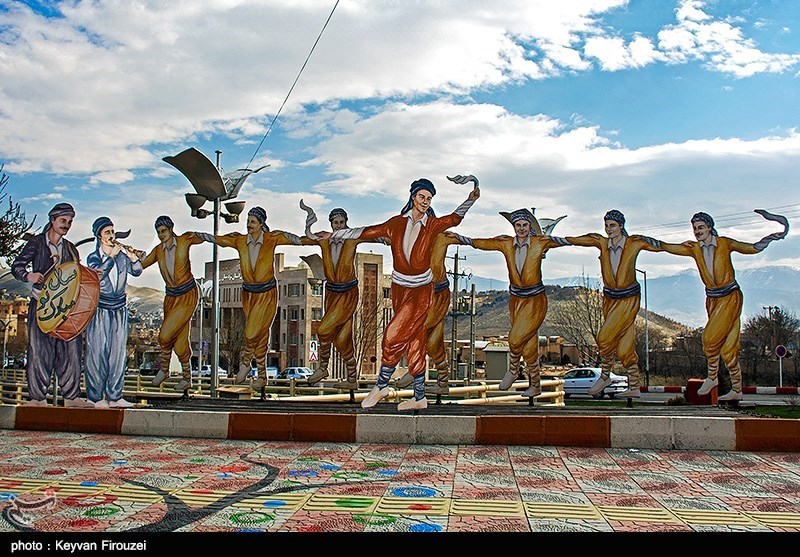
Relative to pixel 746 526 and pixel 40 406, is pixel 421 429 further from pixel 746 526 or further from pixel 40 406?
pixel 40 406

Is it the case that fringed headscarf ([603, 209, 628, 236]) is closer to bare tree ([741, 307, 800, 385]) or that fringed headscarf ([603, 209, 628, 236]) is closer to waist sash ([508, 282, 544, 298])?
waist sash ([508, 282, 544, 298])

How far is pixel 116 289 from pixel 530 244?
7.62 meters

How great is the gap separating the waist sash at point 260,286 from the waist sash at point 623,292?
648 cm

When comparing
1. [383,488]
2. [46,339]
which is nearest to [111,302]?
[46,339]

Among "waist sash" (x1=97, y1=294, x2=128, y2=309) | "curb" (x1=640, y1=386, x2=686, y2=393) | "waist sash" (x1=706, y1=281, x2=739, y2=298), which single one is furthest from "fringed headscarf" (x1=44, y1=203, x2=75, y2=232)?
"curb" (x1=640, y1=386, x2=686, y2=393)

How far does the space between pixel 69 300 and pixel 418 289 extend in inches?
252

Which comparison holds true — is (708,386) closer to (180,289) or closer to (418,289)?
(418,289)

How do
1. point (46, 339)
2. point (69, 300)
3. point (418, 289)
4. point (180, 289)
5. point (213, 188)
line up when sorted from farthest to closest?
point (213, 188), point (180, 289), point (46, 339), point (69, 300), point (418, 289)

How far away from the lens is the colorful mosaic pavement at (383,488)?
6352 millimetres

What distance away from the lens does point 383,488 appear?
7.85 meters

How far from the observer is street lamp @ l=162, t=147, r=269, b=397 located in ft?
52.7

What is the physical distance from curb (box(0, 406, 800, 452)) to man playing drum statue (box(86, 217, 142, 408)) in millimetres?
1116

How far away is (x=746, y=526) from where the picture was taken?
248 inches

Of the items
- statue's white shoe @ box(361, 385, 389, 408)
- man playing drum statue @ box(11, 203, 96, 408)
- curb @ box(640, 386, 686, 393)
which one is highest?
→ man playing drum statue @ box(11, 203, 96, 408)
